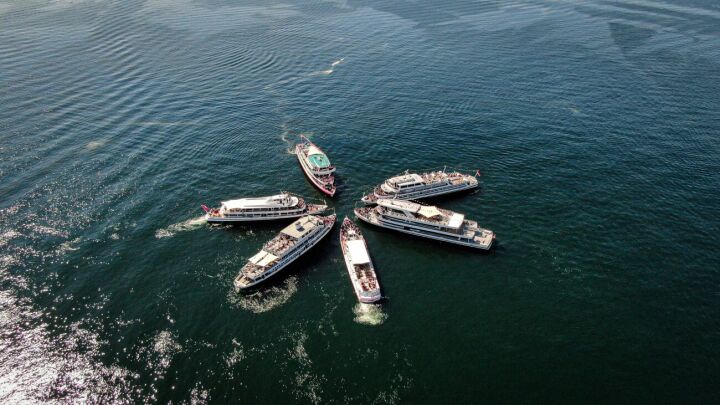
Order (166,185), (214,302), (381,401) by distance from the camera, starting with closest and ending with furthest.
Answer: (381,401), (214,302), (166,185)

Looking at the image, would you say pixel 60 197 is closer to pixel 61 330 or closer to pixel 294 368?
pixel 61 330

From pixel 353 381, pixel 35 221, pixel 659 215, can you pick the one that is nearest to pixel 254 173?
pixel 35 221

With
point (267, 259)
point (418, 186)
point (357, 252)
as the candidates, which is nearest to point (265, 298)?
point (267, 259)

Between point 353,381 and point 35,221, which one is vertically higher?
point 35,221

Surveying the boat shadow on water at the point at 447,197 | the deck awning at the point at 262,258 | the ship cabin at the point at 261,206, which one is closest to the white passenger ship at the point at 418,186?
the boat shadow on water at the point at 447,197

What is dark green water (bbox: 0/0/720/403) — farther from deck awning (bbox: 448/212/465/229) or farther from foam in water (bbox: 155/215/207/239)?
deck awning (bbox: 448/212/465/229)

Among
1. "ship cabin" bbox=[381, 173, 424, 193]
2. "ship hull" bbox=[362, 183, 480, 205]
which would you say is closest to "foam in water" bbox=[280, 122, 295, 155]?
"ship hull" bbox=[362, 183, 480, 205]
